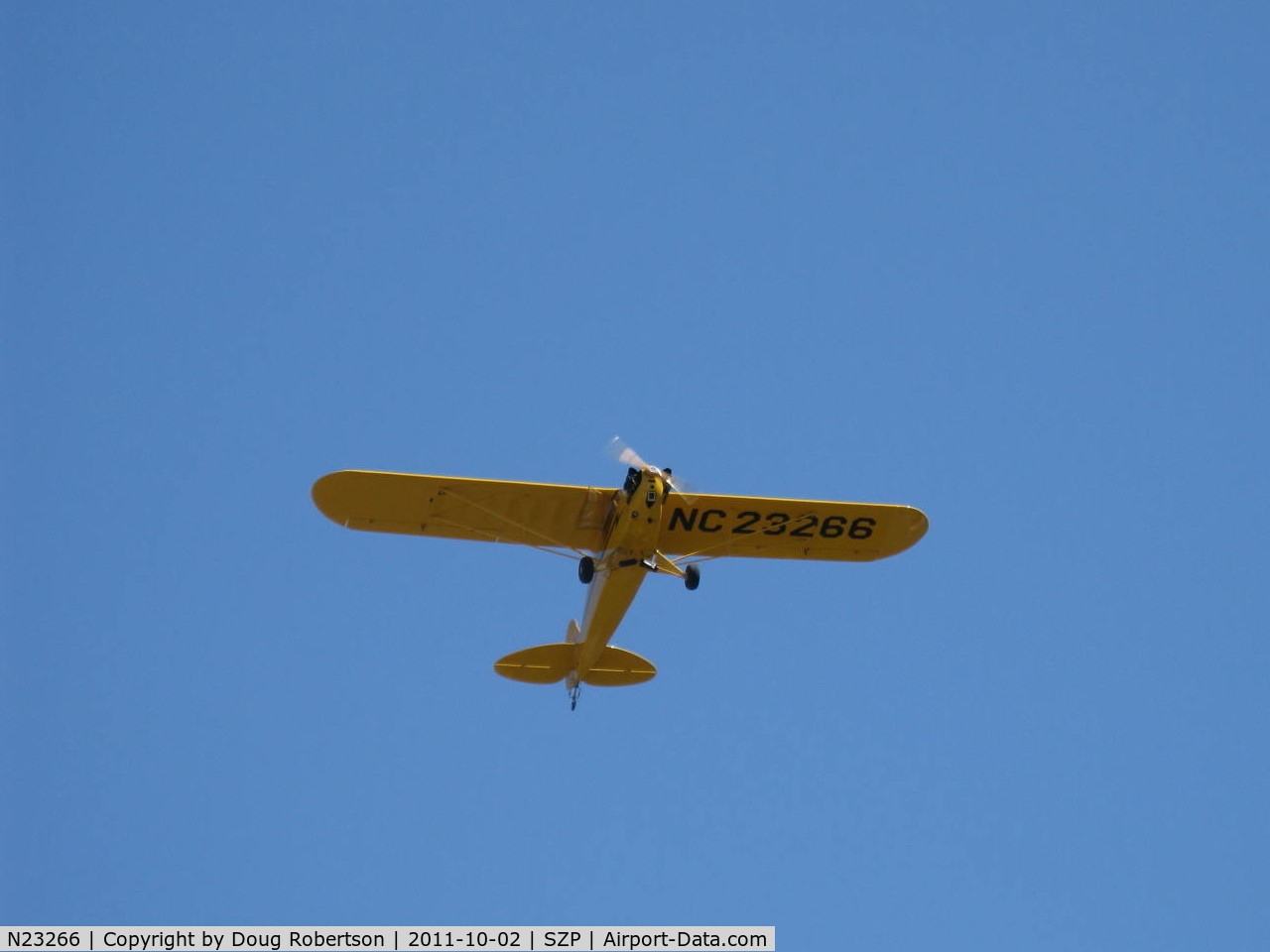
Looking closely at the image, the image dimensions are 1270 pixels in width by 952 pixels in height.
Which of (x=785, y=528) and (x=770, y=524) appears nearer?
(x=770, y=524)

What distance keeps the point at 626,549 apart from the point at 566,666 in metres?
3.33

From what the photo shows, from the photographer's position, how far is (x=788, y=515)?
26.7 m

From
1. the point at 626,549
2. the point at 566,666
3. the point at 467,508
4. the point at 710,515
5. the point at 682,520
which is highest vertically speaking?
the point at 710,515

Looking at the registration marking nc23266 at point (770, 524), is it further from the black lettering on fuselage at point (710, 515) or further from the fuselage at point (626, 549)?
the fuselage at point (626, 549)

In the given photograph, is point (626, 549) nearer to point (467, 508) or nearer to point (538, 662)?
point (467, 508)

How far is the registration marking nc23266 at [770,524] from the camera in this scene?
1030 inches

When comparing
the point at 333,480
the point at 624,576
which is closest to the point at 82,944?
the point at 333,480

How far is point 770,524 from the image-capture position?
87.7 ft

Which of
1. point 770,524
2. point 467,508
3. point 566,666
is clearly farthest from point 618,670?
point 467,508

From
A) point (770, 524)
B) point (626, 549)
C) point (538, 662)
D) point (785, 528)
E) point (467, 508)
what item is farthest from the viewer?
point (538, 662)

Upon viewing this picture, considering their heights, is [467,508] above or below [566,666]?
above

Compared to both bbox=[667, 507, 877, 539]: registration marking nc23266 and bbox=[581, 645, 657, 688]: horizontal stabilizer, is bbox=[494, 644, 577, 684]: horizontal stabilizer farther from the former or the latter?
bbox=[667, 507, 877, 539]: registration marking nc23266

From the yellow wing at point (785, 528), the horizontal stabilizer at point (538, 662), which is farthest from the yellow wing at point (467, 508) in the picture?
the horizontal stabilizer at point (538, 662)

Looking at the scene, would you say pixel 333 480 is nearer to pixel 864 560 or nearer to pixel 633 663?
pixel 633 663
